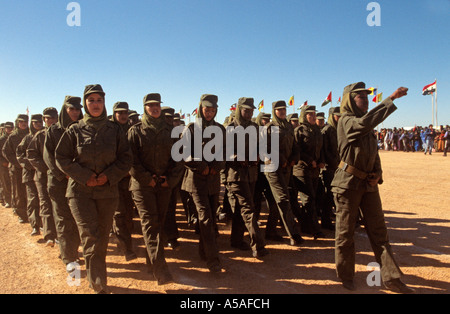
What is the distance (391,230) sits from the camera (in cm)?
648

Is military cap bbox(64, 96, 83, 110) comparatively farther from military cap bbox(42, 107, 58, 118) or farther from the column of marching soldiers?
military cap bbox(42, 107, 58, 118)

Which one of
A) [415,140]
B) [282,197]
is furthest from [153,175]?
[415,140]

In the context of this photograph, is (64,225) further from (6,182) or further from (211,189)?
(6,182)

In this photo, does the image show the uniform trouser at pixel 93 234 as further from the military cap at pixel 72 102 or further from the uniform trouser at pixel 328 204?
the uniform trouser at pixel 328 204

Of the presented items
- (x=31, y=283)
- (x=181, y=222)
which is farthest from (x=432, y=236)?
(x=31, y=283)

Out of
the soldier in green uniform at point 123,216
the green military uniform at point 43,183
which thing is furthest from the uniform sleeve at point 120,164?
the green military uniform at point 43,183

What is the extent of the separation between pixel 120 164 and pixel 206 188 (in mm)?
1362

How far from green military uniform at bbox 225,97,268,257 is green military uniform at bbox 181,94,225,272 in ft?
1.19

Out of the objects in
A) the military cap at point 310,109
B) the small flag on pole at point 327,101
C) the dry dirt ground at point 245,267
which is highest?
the small flag on pole at point 327,101

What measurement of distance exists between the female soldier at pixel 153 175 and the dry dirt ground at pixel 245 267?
49 centimetres

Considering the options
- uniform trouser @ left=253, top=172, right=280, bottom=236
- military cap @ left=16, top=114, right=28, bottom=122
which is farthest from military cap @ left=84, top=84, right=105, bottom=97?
military cap @ left=16, top=114, right=28, bottom=122

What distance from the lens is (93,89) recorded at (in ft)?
12.9

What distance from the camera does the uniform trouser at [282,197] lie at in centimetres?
545
